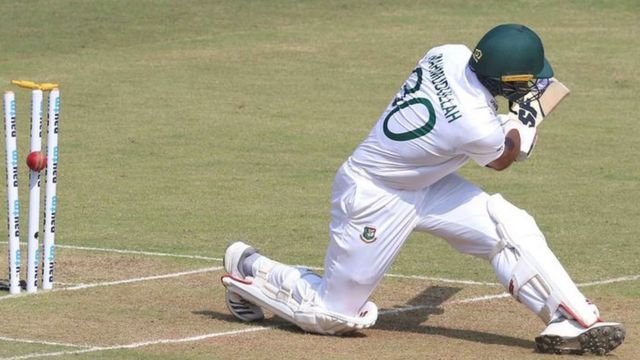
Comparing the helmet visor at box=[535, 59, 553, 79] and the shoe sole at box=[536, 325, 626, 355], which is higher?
the helmet visor at box=[535, 59, 553, 79]

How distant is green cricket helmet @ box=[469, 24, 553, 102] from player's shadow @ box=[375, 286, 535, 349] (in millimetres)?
1576

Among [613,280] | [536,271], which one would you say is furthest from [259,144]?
[536,271]

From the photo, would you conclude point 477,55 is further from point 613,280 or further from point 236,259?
point 613,280

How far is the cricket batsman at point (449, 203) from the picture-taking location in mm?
9211

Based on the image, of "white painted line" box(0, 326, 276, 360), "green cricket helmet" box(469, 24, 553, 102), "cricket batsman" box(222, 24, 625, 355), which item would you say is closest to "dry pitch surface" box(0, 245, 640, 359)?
"white painted line" box(0, 326, 276, 360)

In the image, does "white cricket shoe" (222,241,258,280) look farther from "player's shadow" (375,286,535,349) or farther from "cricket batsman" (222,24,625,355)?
"player's shadow" (375,286,535,349)

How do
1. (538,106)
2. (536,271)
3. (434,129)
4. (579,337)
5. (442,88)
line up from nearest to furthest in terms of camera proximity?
(579,337)
(536,271)
(434,129)
(442,88)
(538,106)

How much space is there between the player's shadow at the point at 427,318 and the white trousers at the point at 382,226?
0.49m

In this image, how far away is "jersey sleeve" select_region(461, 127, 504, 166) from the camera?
9.19 metres

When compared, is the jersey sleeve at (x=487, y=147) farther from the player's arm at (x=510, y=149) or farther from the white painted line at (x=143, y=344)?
the white painted line at (x=143, y=344)

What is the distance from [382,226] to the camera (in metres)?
9.55

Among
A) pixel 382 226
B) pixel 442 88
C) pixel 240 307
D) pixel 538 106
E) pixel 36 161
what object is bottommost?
pixel 240 307

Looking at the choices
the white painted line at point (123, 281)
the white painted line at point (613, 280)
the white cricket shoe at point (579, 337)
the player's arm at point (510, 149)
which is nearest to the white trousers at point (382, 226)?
the player's arm at point (510, 149)

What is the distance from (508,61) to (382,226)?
1315 mm
